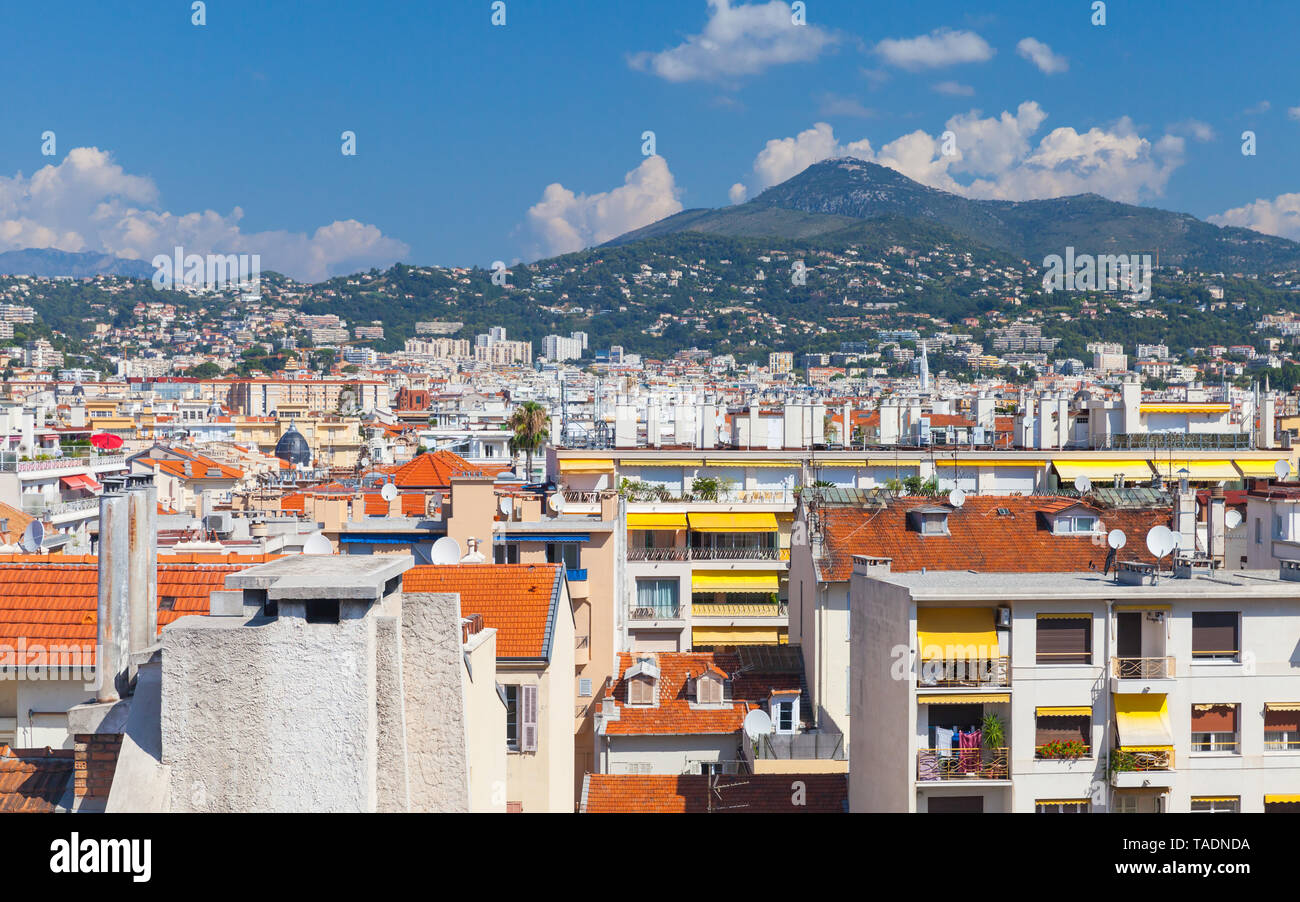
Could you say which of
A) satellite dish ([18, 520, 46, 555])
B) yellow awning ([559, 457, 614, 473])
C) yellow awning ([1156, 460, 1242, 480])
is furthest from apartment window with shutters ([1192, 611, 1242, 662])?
yellow awning ([1156, 460, 1242, 480])

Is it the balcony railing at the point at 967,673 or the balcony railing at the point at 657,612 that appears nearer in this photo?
the balcony railing at the point at 967,673

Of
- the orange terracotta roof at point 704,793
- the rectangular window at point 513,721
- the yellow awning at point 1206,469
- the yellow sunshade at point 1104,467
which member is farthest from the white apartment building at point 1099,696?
the yellow awning at point 1206,469

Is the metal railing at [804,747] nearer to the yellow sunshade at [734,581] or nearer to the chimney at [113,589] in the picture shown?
the yellow sunshade at [734,581]

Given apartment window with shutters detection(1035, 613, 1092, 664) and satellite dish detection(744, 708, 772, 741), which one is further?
satellite dish detection(744, 708, 772, 741)

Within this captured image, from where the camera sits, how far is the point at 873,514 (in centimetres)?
1902

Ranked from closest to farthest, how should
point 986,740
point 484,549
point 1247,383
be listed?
point 986,740 < point 484,549 < point 1247,383

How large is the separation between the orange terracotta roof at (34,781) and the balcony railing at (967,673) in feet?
25.7

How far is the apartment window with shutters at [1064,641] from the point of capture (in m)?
11.5

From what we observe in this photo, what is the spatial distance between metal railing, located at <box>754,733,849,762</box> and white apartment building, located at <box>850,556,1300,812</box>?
Result: 339cm

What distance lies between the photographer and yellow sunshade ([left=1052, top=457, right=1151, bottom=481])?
110 ft

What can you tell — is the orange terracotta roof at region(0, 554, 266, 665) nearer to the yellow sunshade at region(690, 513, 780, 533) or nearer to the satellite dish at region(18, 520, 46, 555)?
the satellite dish at region(18, 520, 46, 555)
